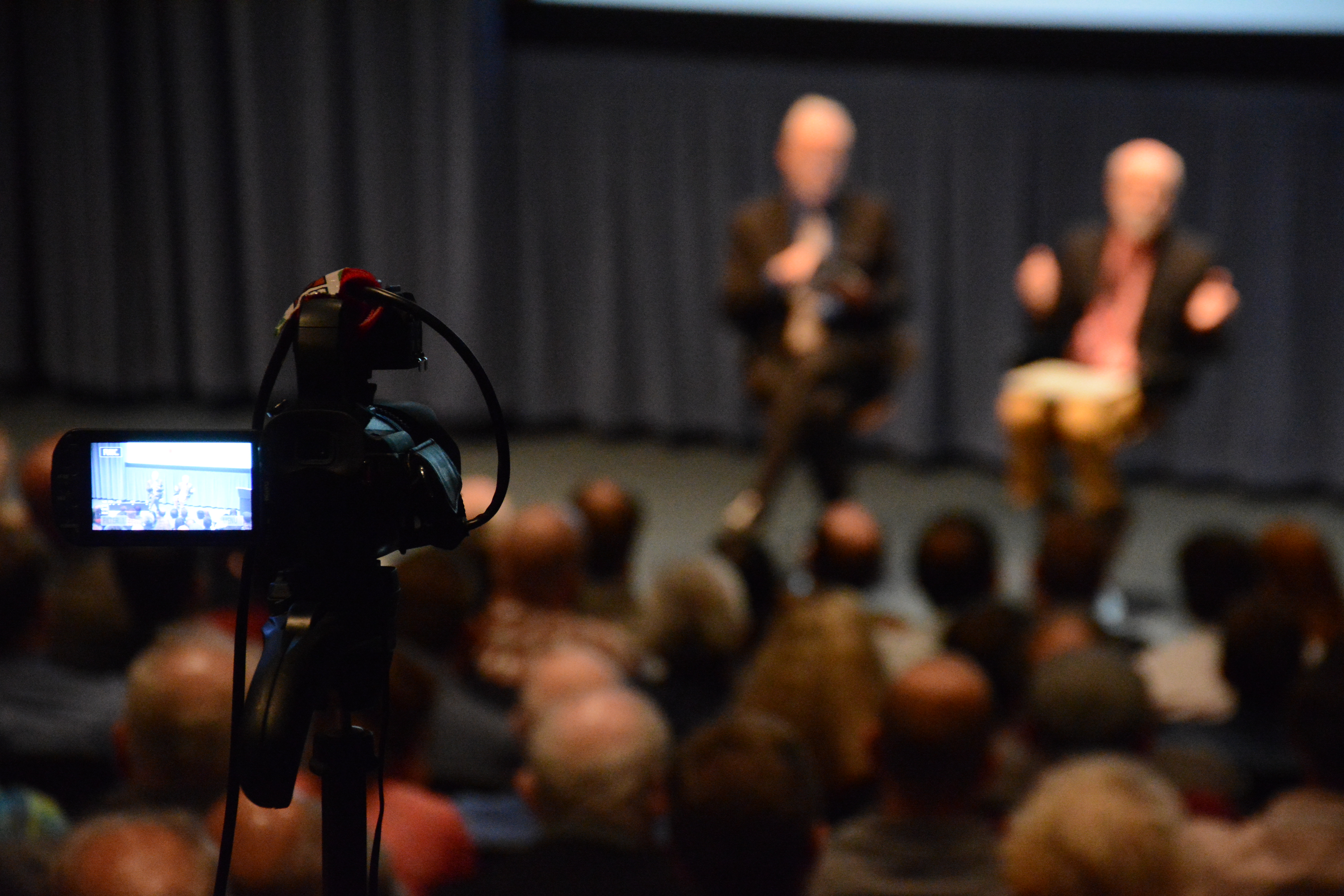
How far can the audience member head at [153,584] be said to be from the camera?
2.05 meters

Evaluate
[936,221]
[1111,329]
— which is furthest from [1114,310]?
[936,221]

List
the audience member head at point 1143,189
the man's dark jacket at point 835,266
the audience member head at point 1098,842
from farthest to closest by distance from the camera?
the man's dark jacket at point 835,266
the audience member head at point 1143,189
the audience member head at point 1098,842

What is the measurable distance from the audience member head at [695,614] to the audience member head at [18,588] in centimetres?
92

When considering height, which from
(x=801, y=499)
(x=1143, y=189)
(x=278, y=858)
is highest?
(x=1143, y=189)

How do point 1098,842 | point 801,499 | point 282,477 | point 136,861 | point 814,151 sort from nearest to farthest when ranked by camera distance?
1. point 282,477
2. point 136,861
3. point 1098,842
4. point 814,151
5. point 801,499

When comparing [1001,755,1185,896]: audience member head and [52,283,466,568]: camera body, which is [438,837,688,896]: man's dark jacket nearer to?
[1001,755,1185,896]: audience member head

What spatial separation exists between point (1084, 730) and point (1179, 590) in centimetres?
191

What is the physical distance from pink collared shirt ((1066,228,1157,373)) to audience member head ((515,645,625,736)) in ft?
6.03

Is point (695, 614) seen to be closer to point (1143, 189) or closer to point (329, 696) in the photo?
point (329, 696)

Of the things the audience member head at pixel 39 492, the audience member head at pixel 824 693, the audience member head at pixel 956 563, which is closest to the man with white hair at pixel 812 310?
the audience member head at pixel 956 563

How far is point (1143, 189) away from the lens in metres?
3.10

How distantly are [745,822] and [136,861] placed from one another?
1.79ft

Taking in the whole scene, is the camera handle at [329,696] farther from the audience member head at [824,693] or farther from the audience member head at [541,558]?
the audience member head at [541,558]

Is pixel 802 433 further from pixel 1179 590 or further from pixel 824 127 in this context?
pixel 1179 590
